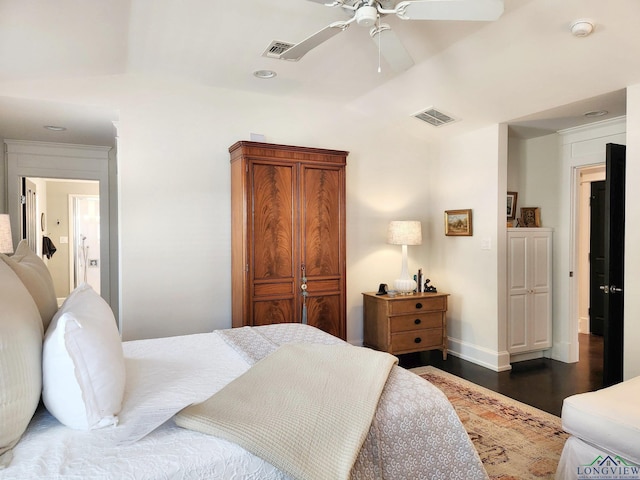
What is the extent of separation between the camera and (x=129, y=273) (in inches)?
140

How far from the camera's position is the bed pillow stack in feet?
3.82

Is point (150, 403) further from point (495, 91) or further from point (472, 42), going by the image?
Result: point (495, 91)

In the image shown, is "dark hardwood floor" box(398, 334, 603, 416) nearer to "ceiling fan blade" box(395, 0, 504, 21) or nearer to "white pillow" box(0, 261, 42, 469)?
"ceiling fan blade" box(395, 0, 504, 21)

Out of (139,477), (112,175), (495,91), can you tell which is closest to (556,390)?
(495,91)

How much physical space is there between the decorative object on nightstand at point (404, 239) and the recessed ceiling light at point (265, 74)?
188 cm

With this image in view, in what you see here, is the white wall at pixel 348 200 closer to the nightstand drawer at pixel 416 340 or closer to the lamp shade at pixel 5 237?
the nightstand drawer at pixel 416 340

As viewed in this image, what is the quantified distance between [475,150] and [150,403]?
3.88m

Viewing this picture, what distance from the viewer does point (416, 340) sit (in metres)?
4.29

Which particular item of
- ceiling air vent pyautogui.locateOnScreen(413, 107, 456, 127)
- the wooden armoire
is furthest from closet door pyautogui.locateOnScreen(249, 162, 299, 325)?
ceiling air vent pyautogui.locateOnScreen(413, 107, 456, 127)

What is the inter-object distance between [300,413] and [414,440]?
0.43 metres

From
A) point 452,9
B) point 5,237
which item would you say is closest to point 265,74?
point 452,9

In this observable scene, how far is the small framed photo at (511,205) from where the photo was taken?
4613mm

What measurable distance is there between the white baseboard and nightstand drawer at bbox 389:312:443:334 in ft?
1.26

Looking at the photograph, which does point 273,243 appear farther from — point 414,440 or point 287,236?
point 414,440
